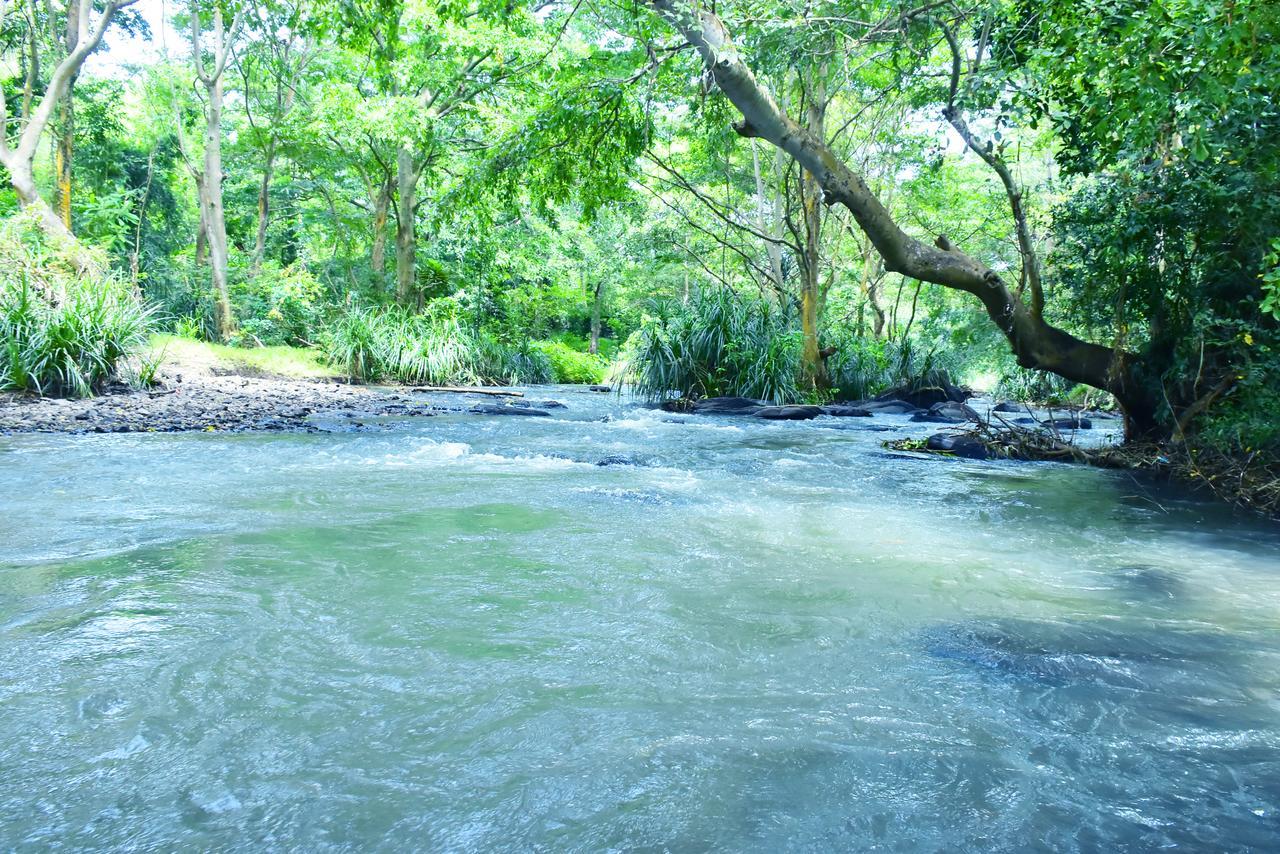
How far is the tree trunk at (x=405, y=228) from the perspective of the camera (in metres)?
17.7

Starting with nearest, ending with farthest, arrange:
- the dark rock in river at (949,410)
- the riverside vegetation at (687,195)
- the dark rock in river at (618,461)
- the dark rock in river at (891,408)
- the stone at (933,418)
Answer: the riverside vegetation at (687,195), the dark rock in river at (618,461), the stone at (933,418), the dark rock in river at (949,410), the dark rock in river at (891,408)

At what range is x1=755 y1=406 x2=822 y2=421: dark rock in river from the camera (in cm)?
1155

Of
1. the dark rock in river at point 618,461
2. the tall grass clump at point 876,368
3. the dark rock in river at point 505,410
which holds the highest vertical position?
the tall grass clump at point 876,368

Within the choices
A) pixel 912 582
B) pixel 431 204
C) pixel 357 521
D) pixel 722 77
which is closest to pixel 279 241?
pixel 431 204

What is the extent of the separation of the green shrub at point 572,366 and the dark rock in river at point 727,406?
1145cm

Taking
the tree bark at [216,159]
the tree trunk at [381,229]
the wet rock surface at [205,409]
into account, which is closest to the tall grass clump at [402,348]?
the tree trunk at [381,229]

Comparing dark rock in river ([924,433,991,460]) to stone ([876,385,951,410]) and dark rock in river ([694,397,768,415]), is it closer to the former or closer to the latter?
dark rock in river ([694,397,768,415])

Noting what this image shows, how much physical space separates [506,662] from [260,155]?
24434 millimetres

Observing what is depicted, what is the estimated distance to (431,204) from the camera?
18812mm

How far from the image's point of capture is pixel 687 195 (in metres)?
19.8

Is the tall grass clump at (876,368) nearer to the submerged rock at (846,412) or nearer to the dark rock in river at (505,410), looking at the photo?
the submerged rock at (846,412)

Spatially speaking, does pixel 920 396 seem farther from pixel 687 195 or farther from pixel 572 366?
pixel 572 366

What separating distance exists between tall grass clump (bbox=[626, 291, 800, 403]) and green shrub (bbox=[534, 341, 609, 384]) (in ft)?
33.6

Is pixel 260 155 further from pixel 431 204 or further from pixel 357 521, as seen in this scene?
pixel 357 521
